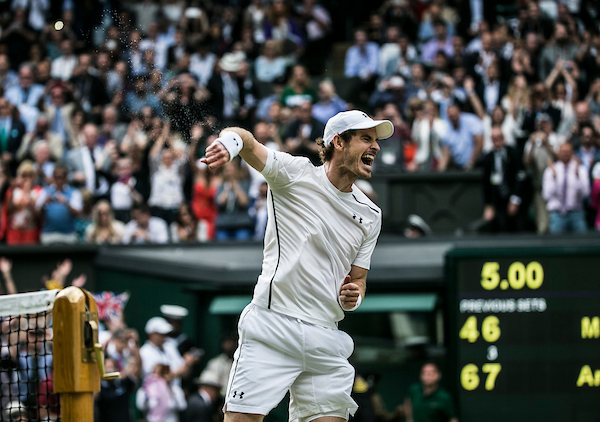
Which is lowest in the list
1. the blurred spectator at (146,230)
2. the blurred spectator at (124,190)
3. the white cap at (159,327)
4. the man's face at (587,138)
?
the white cap at (159,327)

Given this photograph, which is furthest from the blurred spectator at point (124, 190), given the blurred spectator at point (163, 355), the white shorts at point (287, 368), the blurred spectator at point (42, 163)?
the white shorts at point (287, 368)

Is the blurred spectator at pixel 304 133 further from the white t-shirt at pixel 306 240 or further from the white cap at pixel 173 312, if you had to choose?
the white t-shirt at pixel 306 240

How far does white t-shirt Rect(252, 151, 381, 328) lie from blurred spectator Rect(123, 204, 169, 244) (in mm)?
8723

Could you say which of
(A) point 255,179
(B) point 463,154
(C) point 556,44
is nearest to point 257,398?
(A) point 255,179

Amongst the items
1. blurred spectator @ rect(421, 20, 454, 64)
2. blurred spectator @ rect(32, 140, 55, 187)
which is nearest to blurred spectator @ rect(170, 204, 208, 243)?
blurred spectator @ rect(32, 140, 55, 187)

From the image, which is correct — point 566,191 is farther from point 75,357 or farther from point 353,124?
point 75,357

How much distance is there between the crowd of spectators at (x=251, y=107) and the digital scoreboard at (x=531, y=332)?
2754mm

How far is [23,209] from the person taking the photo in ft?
47.8

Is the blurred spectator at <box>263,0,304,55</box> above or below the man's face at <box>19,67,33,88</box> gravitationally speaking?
above

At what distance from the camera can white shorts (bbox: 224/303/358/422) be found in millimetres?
5809

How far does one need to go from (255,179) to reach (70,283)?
3.07 metres

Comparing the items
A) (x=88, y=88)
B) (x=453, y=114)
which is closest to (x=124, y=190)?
(x=88, y=88)

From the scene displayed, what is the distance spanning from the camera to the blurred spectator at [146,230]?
14.6 meters

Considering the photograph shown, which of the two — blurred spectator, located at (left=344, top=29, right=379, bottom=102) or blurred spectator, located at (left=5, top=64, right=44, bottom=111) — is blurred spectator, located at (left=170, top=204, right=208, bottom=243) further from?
blurred spectator, located at (left=344, top=29, right=379, bottom=102)
